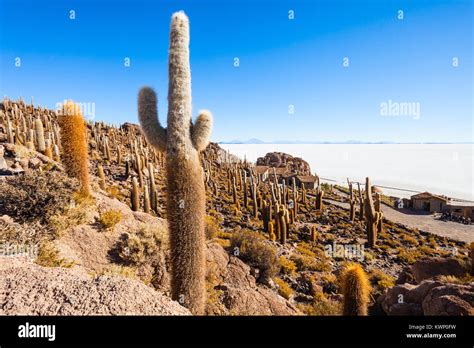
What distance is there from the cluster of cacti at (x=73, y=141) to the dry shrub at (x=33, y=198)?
947 millimetres

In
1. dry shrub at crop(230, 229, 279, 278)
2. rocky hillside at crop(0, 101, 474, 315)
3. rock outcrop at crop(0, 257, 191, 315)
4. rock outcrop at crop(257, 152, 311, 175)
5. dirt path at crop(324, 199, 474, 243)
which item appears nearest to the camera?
rock outcrop at crop(0, 257, 191, 315)

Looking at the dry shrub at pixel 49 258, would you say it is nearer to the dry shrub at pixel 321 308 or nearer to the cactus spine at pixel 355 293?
the cactus spine at pixel 355 293

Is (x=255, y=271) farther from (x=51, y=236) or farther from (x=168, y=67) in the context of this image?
(x=168, y=67)

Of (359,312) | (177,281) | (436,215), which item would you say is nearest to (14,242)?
(177,281)

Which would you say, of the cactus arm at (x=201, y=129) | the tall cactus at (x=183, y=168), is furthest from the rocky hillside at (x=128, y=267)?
the cactus arm at (x=201, y=129)

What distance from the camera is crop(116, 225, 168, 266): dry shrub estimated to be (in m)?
5.83

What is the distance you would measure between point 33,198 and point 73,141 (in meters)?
2.01

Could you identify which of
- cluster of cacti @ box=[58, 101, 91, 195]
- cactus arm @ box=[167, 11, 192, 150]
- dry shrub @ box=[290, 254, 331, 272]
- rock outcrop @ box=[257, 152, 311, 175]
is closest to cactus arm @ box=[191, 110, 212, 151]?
cactus arm @ box=[167, 11, 192, 150]

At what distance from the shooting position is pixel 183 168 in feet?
14.5

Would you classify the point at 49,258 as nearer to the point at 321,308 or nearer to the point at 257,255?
the point at 257,255

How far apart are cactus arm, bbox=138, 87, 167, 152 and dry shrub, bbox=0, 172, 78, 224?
2691 millimetres

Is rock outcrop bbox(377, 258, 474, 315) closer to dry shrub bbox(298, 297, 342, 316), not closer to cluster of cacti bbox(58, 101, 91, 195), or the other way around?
dry shrub bbox(298, 297, 342, 316)

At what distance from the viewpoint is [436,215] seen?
1227 inches
